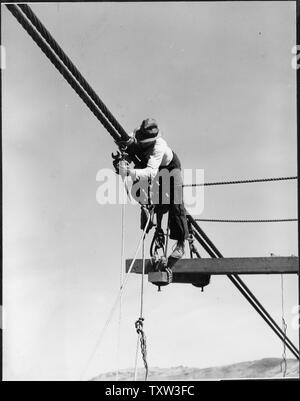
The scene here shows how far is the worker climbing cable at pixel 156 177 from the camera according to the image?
490 centimetres

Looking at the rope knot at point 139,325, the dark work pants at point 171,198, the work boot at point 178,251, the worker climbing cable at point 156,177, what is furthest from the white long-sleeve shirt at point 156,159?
the rope knot at point 139,325

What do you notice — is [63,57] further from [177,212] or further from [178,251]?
[178,251]

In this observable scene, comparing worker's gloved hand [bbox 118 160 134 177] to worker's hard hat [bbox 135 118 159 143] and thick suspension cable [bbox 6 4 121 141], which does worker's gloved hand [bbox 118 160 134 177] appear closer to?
thick suspension cable [bbox 6 4 121 141]

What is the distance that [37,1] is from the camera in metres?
4.54

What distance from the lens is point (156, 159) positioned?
16.3 feet

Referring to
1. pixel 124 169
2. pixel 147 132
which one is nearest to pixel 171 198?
pixel 147 132

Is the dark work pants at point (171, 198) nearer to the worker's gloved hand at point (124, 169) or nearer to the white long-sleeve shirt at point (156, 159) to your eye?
the white long-sleeve shirt at point (156, 159)

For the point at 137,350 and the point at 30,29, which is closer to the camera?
the point at 30,29

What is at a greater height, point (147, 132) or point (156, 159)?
point (147, 132)

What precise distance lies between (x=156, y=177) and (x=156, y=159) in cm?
44
